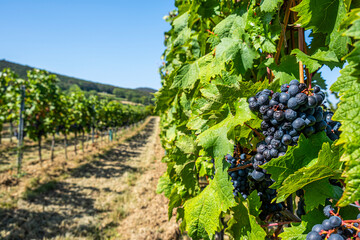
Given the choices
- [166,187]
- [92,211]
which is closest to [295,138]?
[166,187]

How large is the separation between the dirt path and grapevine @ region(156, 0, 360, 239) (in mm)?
4183

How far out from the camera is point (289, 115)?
0.97 metres

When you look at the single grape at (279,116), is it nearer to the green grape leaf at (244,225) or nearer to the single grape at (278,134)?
the single grape at (278,134)

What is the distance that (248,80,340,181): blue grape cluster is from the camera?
955 mm

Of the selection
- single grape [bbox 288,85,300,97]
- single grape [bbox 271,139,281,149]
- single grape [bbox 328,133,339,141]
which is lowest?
single grape [bbox 271,139,281,149]

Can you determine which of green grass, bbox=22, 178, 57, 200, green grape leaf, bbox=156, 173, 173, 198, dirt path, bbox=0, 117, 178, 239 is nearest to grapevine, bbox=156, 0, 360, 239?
green grape leaf, bbox=156, 173, 173, 198

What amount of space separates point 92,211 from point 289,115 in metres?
7.95

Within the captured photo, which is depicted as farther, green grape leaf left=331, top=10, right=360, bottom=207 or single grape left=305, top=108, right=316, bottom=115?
single grape left=305, top=108, right=316, bottom=115

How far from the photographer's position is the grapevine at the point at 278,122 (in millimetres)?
785

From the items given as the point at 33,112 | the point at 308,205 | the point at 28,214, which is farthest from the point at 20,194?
the point at 308,205

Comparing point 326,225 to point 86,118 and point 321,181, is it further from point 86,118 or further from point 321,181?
point 86,118

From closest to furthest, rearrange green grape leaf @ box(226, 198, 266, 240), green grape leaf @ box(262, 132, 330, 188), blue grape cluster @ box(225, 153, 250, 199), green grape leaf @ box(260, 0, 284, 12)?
green grape leaf @ box(262, 132, 330, 188), green grape leaf @ box(260, 0, 284, 12), green grape leaf @ box(226, 198, 266, 240), blue grape cluster @ box(225, 153, 250, 199)

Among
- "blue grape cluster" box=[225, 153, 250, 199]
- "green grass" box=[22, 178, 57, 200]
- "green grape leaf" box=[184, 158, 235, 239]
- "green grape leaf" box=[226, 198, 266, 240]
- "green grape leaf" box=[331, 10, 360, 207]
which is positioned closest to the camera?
"green grape leaf" box=[331, 10, 360, 207]

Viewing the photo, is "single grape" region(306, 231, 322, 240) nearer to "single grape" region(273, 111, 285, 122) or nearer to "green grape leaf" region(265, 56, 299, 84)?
"single grape" region(273, 111, 285, 122)
